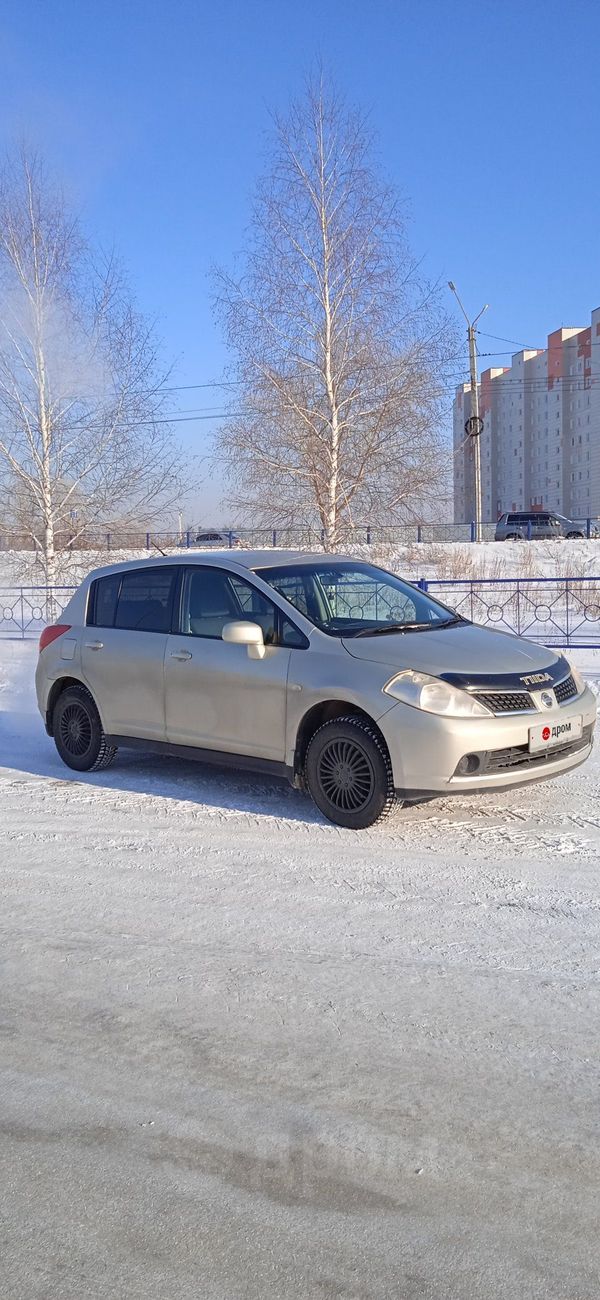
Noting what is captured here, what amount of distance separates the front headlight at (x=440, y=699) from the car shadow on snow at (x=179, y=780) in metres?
1.00

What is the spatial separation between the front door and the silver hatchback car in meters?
0.01

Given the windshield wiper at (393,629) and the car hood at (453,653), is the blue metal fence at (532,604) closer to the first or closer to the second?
the windshield wiper at (393,629)

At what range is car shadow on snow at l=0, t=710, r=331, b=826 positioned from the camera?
653 centimetres

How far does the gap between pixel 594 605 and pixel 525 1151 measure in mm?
18855

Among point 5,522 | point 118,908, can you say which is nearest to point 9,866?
point 118,908

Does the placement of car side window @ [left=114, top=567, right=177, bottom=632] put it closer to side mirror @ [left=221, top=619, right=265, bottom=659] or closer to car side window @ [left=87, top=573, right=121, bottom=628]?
car side window @ [left=87, top=573, right=121, bottom=628]

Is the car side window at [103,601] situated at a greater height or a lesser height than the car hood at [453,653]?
greater

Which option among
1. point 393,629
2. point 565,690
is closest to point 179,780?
point 393,629

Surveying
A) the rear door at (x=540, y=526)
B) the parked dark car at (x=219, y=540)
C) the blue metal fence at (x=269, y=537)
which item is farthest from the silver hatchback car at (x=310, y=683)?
the rear door at (x=540, y=526)

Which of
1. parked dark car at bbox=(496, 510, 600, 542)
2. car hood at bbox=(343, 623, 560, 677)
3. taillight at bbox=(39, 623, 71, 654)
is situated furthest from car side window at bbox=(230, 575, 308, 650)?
parked dark car at bbox=(496, 510, 600, 542)

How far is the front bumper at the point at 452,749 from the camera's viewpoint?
5.46m

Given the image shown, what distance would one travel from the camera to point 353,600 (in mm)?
6801

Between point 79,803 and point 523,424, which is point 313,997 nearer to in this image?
point 79,803

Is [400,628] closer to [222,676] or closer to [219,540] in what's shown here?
[222,676]
